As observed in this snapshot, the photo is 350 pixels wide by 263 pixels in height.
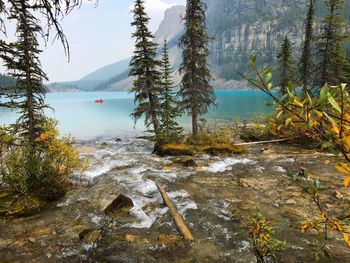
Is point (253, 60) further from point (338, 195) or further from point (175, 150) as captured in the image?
point (175, 150)

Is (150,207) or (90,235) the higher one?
(90,235)

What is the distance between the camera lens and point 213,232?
7.92 m

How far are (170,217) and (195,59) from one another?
52.8 ft

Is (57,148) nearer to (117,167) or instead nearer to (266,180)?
(117,167)

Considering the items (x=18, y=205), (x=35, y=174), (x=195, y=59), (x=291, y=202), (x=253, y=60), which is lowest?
(x=291, y=202)

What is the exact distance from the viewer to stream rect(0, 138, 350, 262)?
6.92 metres

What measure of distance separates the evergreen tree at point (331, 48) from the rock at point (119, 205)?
77.1 feet

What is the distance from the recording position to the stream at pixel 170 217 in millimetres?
6918

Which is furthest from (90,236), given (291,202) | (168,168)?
(168,168)

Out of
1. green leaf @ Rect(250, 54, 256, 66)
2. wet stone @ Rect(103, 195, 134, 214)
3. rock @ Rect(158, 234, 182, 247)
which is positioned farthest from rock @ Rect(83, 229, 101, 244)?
green leaf @ Rect(250, 54, 256, 66)

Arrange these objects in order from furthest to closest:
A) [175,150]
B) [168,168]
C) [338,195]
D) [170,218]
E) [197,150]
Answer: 1. [197,150]
2. [175,150]
3. [168,168]
4. [338,195]
5. [170,218]

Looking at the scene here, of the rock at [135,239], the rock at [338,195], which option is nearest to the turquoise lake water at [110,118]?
the rock at [338,195]

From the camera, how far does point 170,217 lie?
29.5 ft

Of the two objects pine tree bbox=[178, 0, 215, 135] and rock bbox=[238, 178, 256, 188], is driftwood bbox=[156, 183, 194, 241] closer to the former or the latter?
rock bbox=[238, 178, 256, 188]
